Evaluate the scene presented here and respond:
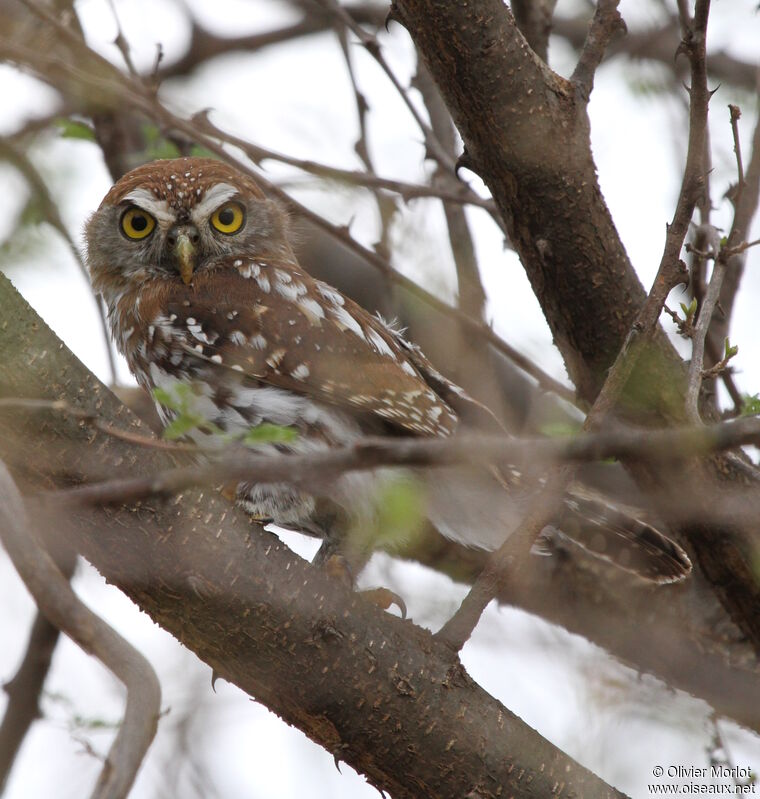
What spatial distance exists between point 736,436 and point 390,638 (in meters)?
1.53

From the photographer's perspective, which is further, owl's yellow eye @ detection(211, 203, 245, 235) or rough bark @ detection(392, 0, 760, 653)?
owl's yellow eye @ detection(211, 203, 245, 235)

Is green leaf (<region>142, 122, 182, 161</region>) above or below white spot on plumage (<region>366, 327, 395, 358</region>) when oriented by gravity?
above

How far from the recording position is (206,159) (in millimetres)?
4797

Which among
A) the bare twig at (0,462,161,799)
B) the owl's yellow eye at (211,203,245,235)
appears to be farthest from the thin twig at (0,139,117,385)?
the bare twig at (0,462,161,799)

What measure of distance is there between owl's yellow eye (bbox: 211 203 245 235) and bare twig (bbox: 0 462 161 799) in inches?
118

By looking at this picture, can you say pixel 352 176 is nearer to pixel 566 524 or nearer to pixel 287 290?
pixel 287 290

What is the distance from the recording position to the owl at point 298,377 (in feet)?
12.7

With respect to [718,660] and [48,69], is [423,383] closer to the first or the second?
[718,660]

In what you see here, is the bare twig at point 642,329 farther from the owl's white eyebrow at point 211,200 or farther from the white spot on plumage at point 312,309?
the owl's white eyebrow at point 211,200

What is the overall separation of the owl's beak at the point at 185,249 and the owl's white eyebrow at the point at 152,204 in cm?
7

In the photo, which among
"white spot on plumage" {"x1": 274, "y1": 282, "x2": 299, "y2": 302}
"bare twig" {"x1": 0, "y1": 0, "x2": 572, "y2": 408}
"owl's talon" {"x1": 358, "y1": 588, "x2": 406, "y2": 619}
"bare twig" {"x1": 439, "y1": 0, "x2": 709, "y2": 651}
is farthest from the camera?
"bare twig" {"x1": 0, "y1": 0, "x2": 572, "y2": 408}

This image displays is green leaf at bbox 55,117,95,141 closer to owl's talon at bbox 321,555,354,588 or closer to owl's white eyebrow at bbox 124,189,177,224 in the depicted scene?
owl's white eyebrow at bbox 124,189,177,224

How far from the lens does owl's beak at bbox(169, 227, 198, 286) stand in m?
4.38

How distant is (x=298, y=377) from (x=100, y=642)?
7.18 feet
